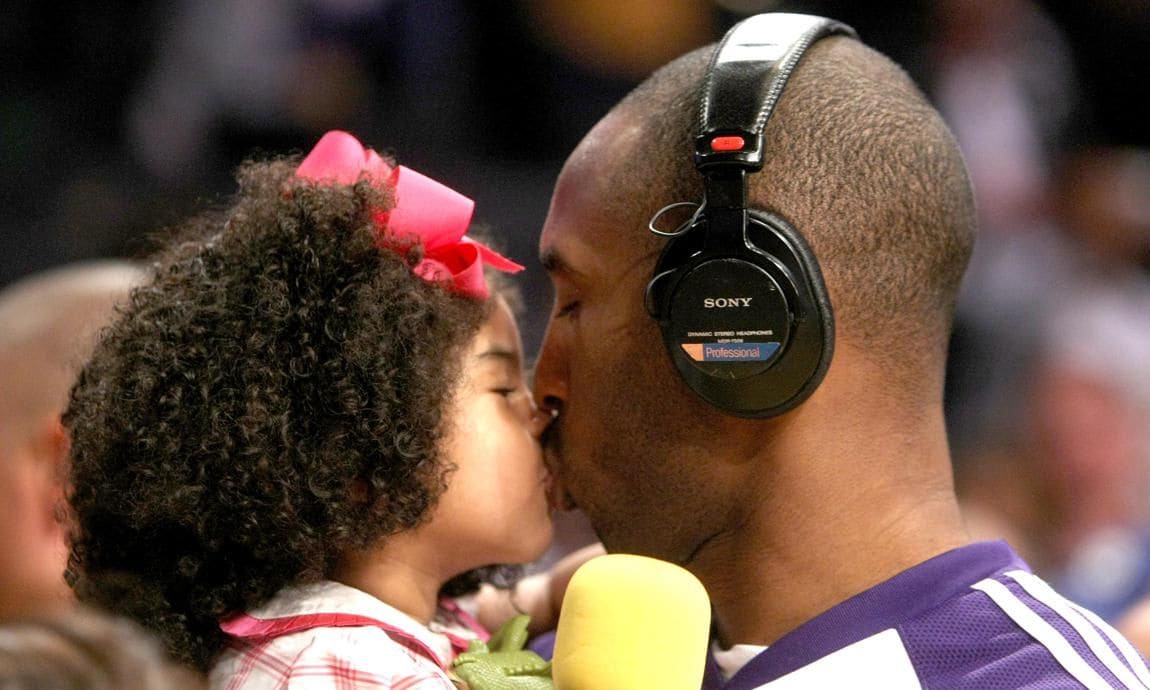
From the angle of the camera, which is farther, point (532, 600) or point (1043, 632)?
point (532, 600)

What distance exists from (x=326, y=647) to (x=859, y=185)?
69 centimetres

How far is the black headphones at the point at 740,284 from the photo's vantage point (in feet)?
4.54

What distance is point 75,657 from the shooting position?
3.03ft

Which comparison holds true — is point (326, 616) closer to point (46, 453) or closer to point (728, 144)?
point (728, 144)

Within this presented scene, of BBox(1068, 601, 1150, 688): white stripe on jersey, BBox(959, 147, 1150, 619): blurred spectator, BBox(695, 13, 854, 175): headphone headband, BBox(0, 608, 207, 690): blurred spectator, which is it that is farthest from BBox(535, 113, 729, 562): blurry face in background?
BBox(959, 147, 1150, 619): blurred spectator

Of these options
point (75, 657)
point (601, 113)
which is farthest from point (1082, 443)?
point (75, 657)

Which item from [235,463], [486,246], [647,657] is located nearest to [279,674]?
[235,463]

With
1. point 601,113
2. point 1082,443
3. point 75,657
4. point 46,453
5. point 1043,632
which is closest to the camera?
point 75,657

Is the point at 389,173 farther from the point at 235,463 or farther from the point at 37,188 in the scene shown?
the point at 37,188

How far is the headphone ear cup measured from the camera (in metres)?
1.38

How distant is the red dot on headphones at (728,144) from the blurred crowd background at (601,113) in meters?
2.06

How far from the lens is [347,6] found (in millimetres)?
3930

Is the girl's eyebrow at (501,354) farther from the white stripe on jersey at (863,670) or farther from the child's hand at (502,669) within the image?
the white stripe on jersey at (863,670)

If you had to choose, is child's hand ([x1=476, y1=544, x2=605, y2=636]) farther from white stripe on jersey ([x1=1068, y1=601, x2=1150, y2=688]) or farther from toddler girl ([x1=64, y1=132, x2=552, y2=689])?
white stripe on jersey ([x1=1068, y1=601, x2=1150, y2=688])
